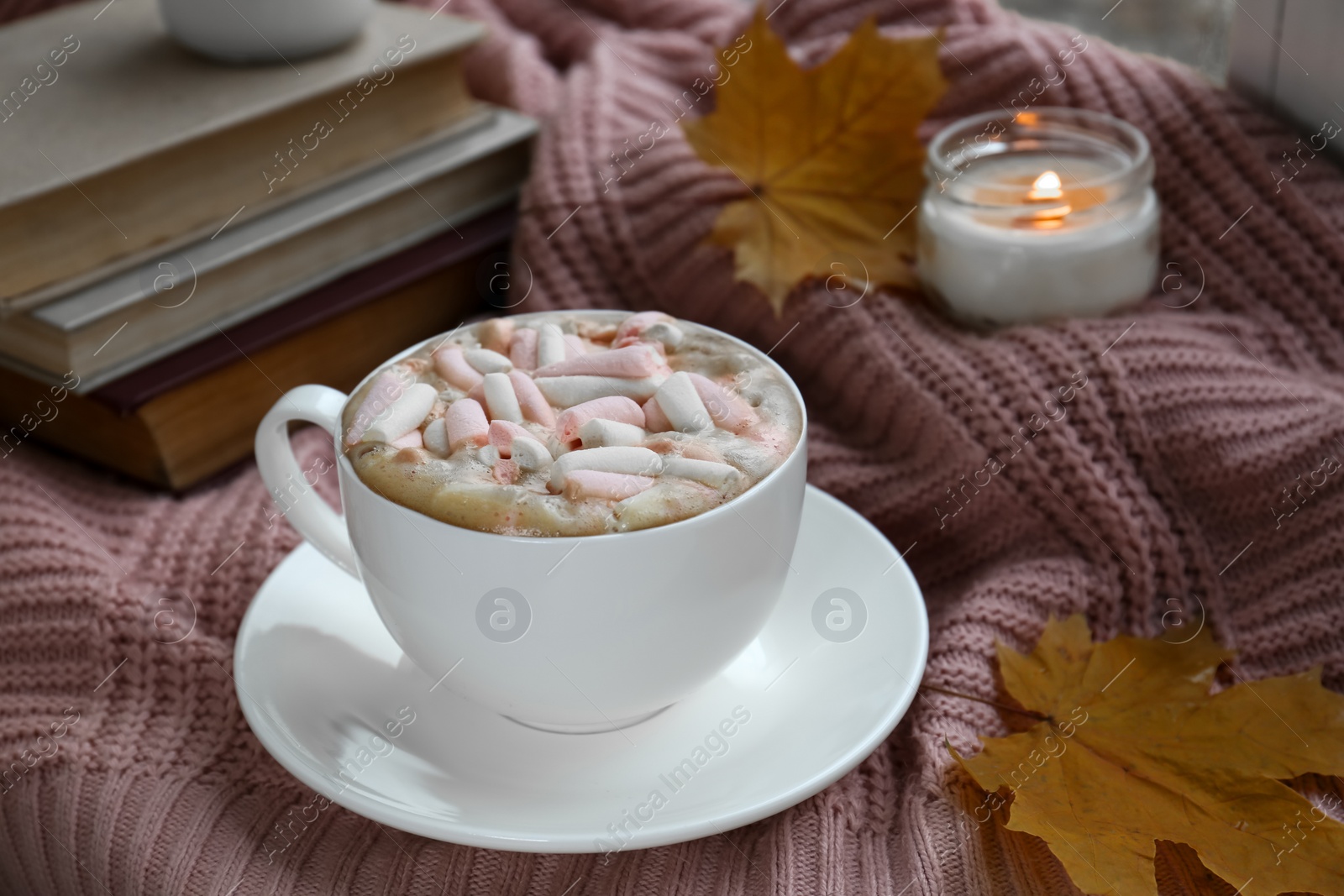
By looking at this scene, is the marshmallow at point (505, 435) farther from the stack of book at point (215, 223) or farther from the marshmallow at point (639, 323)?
the stack of book at point (215, 223)

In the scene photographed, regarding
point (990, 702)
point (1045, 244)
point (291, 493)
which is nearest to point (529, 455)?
point (291, 493)

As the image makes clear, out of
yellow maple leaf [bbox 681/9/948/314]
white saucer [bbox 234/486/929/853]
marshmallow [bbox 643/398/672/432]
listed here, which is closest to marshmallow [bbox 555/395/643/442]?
marshmallow [bbox 643/398/672/432]

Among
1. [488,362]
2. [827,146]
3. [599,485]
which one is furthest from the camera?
[827,146]

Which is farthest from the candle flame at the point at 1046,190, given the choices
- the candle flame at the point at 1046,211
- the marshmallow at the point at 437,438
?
the marshmallow at the point at 437,438

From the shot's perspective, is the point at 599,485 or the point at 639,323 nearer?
the point at 599,485

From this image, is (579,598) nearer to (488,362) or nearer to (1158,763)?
(488,362)

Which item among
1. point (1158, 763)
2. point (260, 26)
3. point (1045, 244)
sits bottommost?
point (1158, 763)
